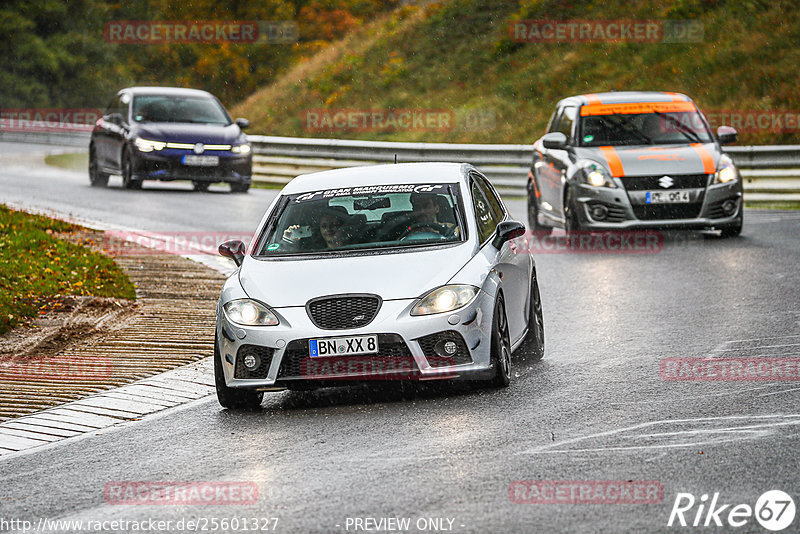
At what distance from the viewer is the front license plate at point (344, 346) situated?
27.1ft

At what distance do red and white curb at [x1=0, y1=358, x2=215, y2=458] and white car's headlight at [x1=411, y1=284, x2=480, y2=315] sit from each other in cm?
172

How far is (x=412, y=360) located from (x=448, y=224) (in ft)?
4.47

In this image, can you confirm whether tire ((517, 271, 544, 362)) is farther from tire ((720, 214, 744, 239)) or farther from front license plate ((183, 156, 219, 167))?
front license plate ((183, 156, 219, 167))

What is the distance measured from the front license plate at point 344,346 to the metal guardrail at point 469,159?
47.7 ft

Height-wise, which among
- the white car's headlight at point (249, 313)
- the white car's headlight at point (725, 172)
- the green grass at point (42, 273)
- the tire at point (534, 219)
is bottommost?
the tire at point (534, 219)

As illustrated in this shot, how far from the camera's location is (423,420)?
7922 mm

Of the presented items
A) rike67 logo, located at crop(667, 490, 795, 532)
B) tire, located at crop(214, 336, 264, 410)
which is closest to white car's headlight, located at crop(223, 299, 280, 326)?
tire, located at crop(214, 336, 264, 410)

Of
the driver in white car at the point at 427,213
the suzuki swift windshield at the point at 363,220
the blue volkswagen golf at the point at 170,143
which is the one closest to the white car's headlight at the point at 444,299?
the suzuki swift windshield at the point at 363,220

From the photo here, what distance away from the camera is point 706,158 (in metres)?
16.9

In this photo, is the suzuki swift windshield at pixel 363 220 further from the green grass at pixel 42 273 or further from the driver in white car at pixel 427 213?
the green grass at pixel 42 273

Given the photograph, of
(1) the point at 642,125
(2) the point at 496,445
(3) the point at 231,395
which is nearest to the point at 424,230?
(3) the point at 231,395

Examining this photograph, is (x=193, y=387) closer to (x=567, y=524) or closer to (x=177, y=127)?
(x=567, y=524)

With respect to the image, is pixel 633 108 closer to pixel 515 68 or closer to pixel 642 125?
pixel 642 125

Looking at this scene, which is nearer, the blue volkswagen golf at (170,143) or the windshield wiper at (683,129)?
the windshield wiper at (683,129)
